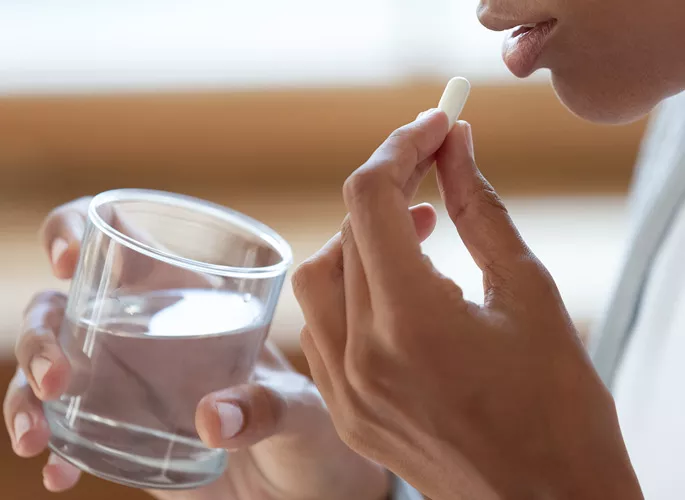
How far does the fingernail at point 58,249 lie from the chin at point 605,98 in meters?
0.34

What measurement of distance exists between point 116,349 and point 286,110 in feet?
3.55

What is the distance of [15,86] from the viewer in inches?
55.9

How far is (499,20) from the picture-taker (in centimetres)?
51

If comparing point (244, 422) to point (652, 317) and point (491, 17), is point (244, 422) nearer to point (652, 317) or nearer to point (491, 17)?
point (491, 17)

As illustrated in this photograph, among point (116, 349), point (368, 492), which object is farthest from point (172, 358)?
point (368, 492)

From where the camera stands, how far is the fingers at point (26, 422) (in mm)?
522

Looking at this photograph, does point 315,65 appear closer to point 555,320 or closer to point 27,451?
point 27,451

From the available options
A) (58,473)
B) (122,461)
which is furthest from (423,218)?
(58,473)

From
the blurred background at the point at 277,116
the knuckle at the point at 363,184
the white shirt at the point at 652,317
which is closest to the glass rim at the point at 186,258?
the knuckle at the point at 363,184

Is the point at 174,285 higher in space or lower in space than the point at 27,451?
higher

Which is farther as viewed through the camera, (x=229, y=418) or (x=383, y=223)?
(x=229, y=418)

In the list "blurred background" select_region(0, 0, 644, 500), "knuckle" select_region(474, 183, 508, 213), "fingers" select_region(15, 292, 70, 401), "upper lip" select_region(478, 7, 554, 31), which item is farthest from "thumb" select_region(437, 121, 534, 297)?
"blurred background" select_region(0, 0, 644, 500)

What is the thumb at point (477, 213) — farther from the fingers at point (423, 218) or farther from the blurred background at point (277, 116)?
the blurred background at point (277, 116)

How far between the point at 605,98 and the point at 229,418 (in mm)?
284
